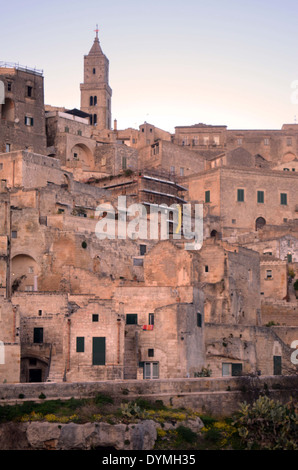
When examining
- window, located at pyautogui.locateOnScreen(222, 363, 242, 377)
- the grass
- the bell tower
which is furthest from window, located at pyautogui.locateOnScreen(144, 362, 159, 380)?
the bell tower

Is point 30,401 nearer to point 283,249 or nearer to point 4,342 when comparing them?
point 4,342

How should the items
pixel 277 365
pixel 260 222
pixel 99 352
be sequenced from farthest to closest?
pixel 260 222, pixel 277 365, pixel 99 352

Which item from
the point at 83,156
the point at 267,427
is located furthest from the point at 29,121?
the point at 267,427

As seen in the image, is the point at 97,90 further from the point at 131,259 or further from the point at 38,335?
the point at 38,335

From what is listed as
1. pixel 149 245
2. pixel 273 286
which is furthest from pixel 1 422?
pixel 273 286

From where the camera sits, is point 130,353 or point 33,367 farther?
point 33,367

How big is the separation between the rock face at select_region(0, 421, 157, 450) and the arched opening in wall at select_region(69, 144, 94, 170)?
35712 mm

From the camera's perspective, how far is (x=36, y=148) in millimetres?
63125

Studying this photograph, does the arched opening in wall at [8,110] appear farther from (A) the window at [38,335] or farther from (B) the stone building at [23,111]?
(A) the window at [38,335]

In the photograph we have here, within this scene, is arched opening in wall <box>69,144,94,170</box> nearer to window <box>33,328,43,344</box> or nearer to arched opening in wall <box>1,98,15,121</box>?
arched opening in wall <box>1,98,15,121</box>

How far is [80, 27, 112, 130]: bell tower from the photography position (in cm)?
8106

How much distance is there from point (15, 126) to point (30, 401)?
1295 inches

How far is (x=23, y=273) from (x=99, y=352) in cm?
1041

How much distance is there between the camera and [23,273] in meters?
46.8
